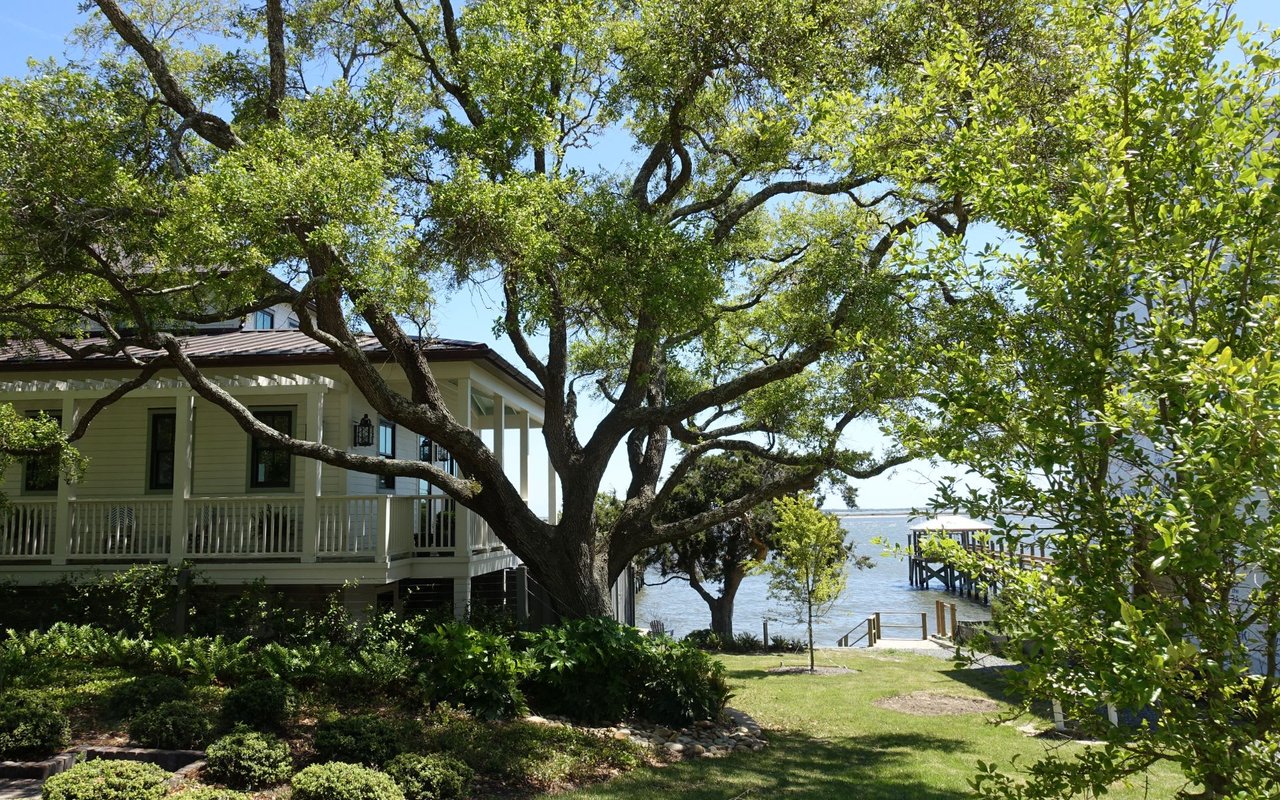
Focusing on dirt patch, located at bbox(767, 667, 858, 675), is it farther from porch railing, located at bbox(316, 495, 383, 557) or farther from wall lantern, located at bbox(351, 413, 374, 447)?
wall lantern, located at bbox(351, 413, 374, 447)

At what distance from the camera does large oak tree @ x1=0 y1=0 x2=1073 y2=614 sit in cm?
1033

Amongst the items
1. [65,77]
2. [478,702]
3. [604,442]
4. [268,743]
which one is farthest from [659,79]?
[268,743]

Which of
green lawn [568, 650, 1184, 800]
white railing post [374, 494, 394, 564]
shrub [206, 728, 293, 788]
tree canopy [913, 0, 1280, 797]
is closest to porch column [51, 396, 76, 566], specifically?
white railing post [374, 494, 394, 564]

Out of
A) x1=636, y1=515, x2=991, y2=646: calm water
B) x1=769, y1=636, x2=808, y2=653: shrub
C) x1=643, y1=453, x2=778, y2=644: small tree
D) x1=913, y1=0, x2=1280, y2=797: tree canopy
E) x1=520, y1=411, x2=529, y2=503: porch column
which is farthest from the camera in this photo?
x1=636, y1=515, x2=991, y2=646: calm water

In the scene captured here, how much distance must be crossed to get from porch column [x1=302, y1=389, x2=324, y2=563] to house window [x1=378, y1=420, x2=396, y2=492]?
9.96ft

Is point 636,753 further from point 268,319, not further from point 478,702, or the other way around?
point 268,319

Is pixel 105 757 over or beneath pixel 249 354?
beneath

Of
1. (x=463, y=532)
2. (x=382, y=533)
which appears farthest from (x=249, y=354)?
(x=463, y=532)

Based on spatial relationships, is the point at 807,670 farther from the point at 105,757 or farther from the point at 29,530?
the point at 29,530

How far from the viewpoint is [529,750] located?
9773 mm

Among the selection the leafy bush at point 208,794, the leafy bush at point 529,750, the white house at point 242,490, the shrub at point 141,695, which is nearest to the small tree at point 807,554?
the white house at point 242,490

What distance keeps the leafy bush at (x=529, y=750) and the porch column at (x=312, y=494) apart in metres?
4.99

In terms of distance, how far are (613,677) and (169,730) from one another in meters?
5.22

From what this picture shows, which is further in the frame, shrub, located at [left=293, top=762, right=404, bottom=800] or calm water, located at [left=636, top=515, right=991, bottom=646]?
calm water, located at [left=636, top=515, right=991, bottom=646]
